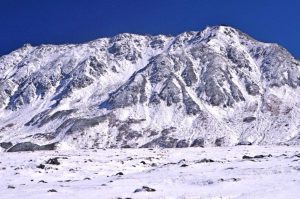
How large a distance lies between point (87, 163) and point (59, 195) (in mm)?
31078

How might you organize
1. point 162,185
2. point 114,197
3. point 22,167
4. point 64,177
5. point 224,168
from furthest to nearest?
point 22,167
point 64,177
point 224,168
point 162,185
point 114,197

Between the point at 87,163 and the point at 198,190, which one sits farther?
the point at 87,163

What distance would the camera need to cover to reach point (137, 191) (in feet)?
111

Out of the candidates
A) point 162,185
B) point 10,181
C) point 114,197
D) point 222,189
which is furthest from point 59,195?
point 10,181

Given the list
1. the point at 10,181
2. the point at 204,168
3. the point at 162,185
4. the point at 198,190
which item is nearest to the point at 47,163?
the point at 10,181

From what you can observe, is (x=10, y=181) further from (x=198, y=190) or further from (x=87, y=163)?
(x=198, y=190)

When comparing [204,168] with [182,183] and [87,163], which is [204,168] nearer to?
[182,183]

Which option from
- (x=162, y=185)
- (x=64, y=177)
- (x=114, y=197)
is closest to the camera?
(x=114, y=197)

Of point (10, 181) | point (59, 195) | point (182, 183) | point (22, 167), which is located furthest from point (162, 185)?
point (22, 167)

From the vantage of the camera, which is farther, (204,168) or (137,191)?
(204,168)

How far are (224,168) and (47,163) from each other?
25.5 meters

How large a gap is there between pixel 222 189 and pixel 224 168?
12587mm

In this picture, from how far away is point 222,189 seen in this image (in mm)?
33062

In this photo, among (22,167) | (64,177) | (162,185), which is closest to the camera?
(162,185)
